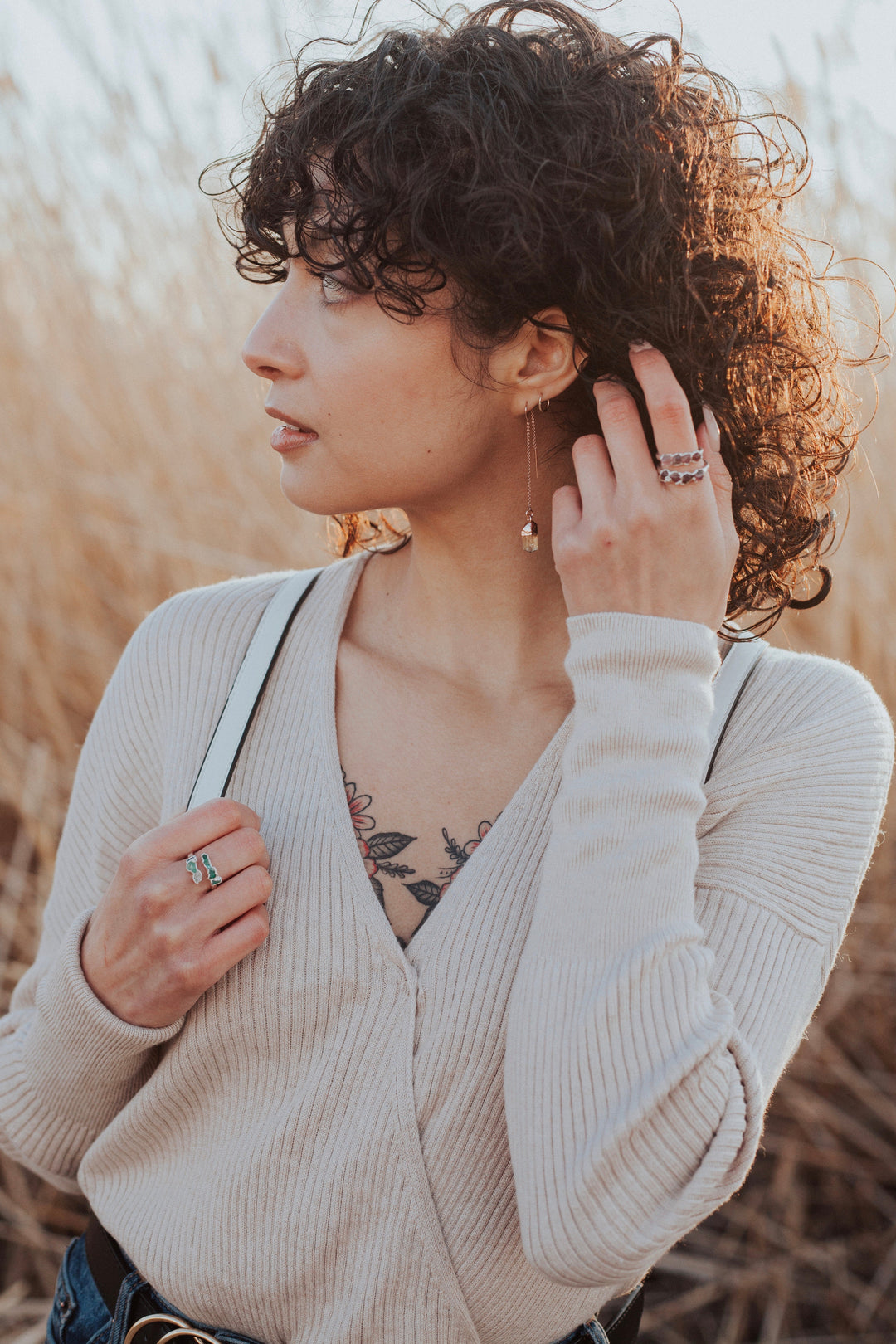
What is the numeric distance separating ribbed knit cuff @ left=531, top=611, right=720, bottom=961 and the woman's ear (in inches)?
11.5

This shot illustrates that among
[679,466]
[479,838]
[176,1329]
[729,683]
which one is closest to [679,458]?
[679,466]

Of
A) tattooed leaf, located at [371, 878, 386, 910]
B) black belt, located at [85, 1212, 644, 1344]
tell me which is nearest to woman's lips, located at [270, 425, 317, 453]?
tattooed leaf, located at [371, 878, 386, 910]

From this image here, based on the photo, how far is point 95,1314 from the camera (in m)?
1.23

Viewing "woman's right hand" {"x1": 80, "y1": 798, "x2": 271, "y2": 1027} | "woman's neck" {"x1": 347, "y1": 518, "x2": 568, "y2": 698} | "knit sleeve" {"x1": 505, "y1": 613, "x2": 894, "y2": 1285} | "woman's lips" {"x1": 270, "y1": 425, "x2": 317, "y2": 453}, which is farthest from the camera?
"woman's neck" {"x1": 347, "y1": 518, "x2": 568, "y2": 698}

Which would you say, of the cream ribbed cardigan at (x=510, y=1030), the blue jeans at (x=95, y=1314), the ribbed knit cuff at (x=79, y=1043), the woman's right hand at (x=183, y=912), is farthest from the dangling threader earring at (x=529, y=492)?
the blue jeans at (x=95, y=1314)

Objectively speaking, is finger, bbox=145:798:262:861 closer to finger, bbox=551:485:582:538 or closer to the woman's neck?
the woman's neck

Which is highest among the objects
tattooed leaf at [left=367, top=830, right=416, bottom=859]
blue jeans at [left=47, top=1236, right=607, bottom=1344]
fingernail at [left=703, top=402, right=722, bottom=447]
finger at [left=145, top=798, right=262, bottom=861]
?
fingernail at [left=703, top=402, right=722, bottom=447]

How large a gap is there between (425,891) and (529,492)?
1.58 feet

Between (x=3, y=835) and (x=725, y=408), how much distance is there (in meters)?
2.07

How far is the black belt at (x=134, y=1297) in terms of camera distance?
1.15 m

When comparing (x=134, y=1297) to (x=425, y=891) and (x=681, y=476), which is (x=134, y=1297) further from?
(x=681, y=476)

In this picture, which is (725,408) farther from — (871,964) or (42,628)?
(42,628)

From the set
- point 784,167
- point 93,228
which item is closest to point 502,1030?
point 784,167

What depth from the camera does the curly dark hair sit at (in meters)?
1.11
